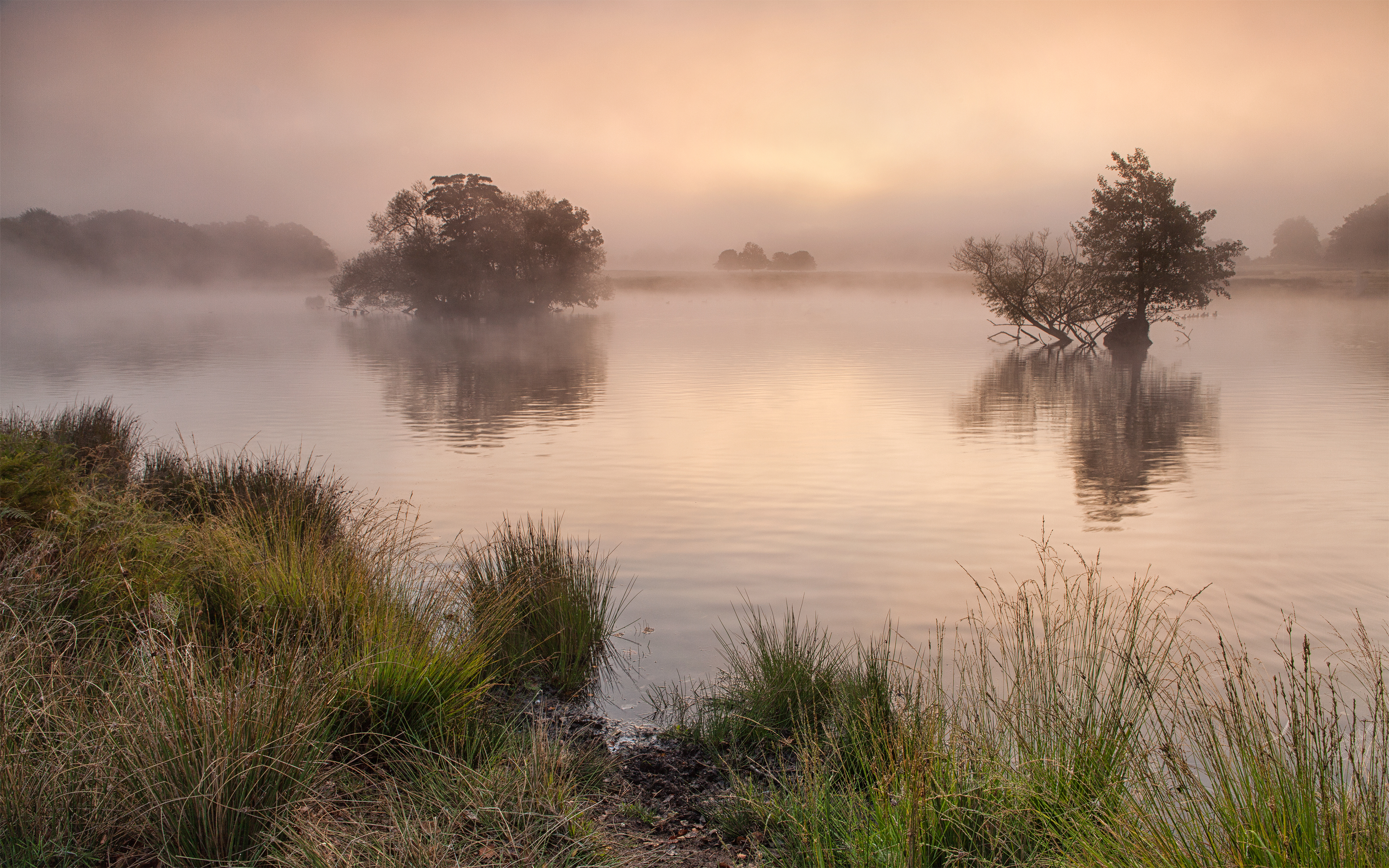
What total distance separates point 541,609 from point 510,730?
1.73 m

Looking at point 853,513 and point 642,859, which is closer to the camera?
point 642,859

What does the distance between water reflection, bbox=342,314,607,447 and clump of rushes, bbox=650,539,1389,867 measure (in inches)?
505

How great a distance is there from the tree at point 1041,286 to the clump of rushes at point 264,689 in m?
37.9

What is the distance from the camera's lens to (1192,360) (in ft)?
118

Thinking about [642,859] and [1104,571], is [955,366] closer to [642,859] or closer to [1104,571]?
[1104,571]

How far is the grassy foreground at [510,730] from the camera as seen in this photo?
298 centimetres

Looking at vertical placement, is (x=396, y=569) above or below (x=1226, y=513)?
above

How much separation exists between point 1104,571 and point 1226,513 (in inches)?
143

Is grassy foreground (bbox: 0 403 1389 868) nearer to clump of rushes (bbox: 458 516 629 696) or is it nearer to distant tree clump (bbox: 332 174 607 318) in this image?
clump of rushes (bbox: 458 516 629 696)

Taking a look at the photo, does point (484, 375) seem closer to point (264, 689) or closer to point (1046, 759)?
point (264, 689)

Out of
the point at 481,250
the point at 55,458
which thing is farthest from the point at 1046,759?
the point at 481,250

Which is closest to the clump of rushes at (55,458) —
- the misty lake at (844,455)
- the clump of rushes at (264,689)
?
the clump of rushes at (264,689)

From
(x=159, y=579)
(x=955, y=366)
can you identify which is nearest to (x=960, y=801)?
(x=159, y=579)

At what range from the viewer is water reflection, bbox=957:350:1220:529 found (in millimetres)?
13102
